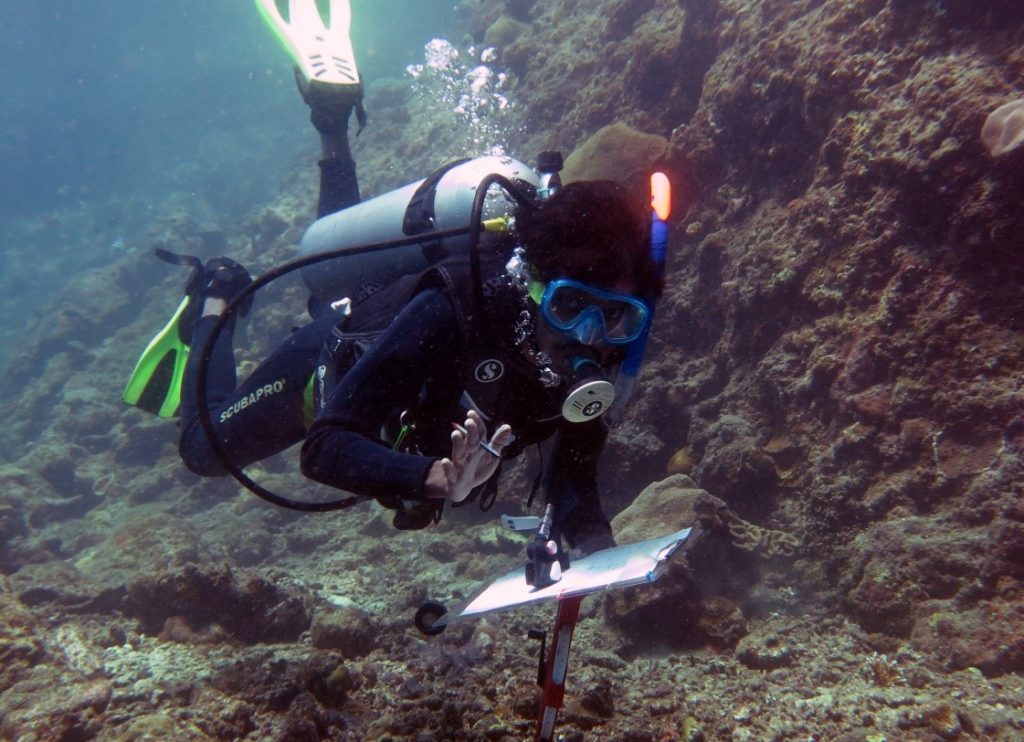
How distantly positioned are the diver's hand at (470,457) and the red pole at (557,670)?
0.61 m

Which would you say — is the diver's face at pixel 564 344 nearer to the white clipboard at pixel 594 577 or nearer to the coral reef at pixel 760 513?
the white clipboard at pixel 594 577

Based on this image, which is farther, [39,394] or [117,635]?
[39,394]

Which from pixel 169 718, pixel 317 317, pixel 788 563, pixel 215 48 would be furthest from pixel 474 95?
pixel 215 48

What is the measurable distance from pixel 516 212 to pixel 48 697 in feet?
12.6

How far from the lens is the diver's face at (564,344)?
2.37 metres

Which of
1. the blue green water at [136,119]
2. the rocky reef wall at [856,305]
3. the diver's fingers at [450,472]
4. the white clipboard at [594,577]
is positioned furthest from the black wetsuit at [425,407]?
the blue green water at [136,119]

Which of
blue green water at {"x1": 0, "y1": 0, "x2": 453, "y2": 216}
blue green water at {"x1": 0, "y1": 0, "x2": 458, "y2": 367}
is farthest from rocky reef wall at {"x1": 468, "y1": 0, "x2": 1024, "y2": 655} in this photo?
blue green water at {"x1": 0, "y1": 0, "x2": 453, "y2": 216}

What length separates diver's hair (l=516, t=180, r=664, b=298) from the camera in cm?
228

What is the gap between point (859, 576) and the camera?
3.89 meters

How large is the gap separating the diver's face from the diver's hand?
2.46ft

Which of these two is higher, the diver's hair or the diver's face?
the diver's hair

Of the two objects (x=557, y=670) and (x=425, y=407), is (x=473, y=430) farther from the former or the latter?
(x=557, y=670)

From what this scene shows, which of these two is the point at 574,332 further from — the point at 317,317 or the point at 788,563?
the point at 788,563

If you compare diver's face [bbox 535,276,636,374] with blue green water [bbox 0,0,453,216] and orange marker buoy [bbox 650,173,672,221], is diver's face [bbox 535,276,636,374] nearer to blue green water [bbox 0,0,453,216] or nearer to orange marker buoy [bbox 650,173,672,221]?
orange marker buoy [bbox 650,173,672,221]
